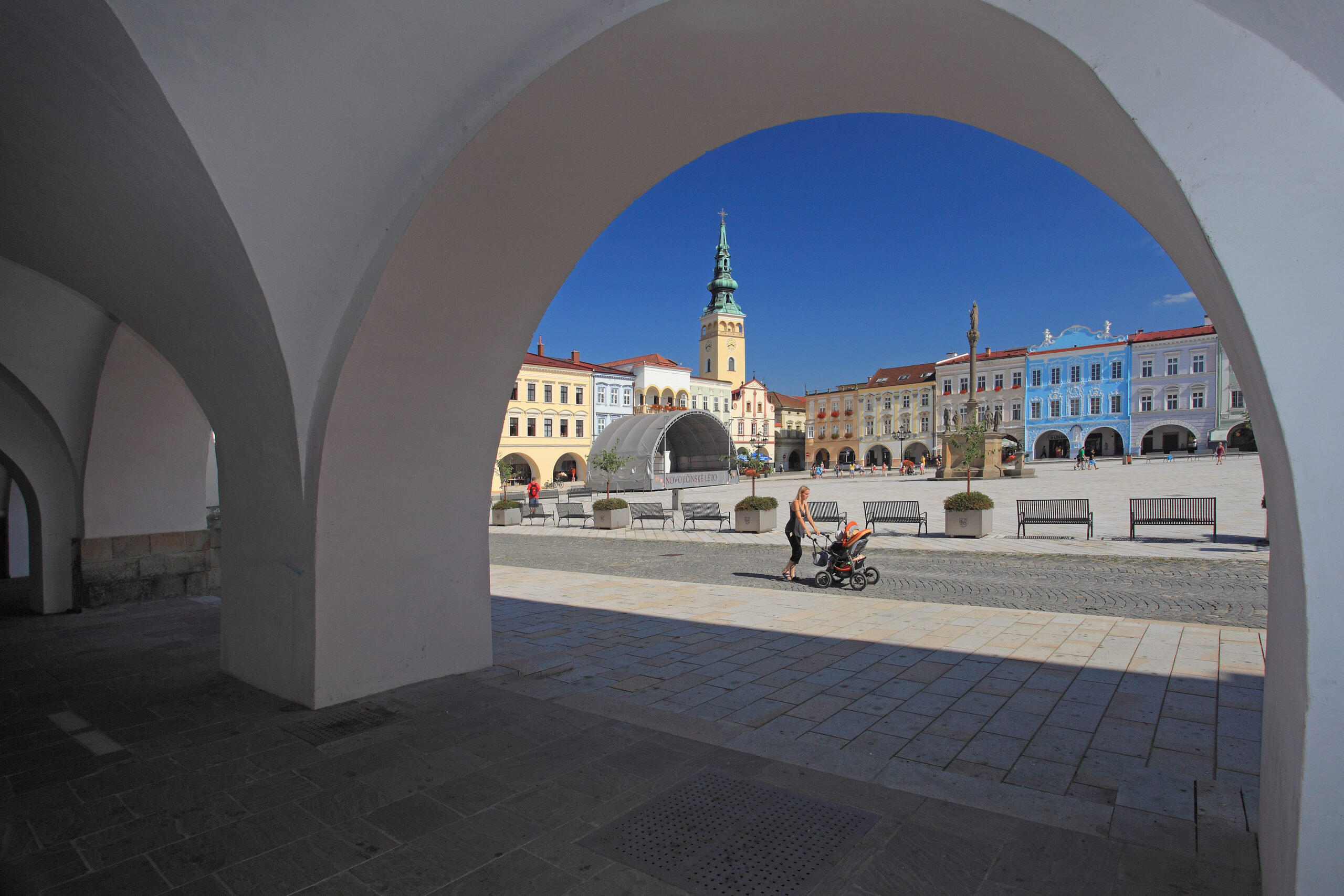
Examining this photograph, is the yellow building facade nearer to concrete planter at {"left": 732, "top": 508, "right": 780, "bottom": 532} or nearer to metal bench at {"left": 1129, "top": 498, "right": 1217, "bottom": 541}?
concrete planter at {"left": 732, "top": 508, "right": 780, "bottom": 532}

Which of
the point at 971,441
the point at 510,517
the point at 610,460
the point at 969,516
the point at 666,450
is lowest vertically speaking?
the point at 510,517

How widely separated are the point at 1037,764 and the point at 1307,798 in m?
2.24

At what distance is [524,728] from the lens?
446 cm

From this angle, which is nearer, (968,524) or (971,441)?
(968,524)

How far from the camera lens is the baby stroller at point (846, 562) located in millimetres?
9805

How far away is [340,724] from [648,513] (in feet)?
53.9

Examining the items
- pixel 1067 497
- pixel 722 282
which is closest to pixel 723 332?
pixel 722 282

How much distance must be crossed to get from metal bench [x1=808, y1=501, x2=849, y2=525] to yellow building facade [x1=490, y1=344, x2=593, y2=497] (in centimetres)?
3423

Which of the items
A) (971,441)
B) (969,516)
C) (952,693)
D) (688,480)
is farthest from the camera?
(688,480)

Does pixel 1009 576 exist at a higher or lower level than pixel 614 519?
lower

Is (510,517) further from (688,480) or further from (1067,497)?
(688,480)

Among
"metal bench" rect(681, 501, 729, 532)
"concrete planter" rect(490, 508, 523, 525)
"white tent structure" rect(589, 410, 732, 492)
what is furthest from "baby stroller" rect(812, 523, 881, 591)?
→ "white tent structure" rect(589, 410, 732, 492)

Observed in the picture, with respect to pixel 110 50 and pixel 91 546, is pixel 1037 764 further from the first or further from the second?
pixel 91 546

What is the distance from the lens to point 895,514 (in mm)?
17188
